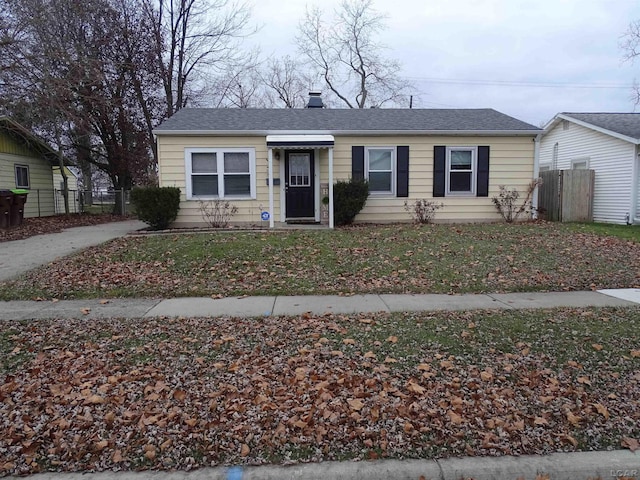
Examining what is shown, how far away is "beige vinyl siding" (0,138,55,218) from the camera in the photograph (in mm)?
18828

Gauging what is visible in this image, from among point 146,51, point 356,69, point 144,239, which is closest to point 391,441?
point 144,239

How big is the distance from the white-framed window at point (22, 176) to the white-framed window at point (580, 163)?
954 inches

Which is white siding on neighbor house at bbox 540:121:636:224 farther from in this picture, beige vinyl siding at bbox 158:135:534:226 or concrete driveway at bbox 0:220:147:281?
concrete driveway at bbox 0:220:147:281

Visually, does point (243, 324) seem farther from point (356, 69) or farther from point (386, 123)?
point (356, 69)

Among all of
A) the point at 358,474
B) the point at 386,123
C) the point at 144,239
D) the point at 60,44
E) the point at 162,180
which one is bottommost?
the point at 358,474

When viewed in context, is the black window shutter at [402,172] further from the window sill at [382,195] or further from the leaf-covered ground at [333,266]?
the leaf-covered ground at [333,266]

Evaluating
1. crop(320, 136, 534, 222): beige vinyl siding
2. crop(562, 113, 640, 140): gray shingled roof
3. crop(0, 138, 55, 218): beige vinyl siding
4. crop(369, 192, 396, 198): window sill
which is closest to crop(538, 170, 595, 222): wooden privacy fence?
crop(320, 136, 534, 222): beige vinyl siding

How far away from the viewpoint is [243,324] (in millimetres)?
5309

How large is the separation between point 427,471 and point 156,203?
11620 millimetres

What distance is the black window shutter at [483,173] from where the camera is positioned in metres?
14.5

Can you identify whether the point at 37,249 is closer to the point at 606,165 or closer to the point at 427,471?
the point at 427,471

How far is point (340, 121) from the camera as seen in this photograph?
590 inches

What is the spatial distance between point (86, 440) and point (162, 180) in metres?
11.6

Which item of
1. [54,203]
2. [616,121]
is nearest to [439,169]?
[616,121]
